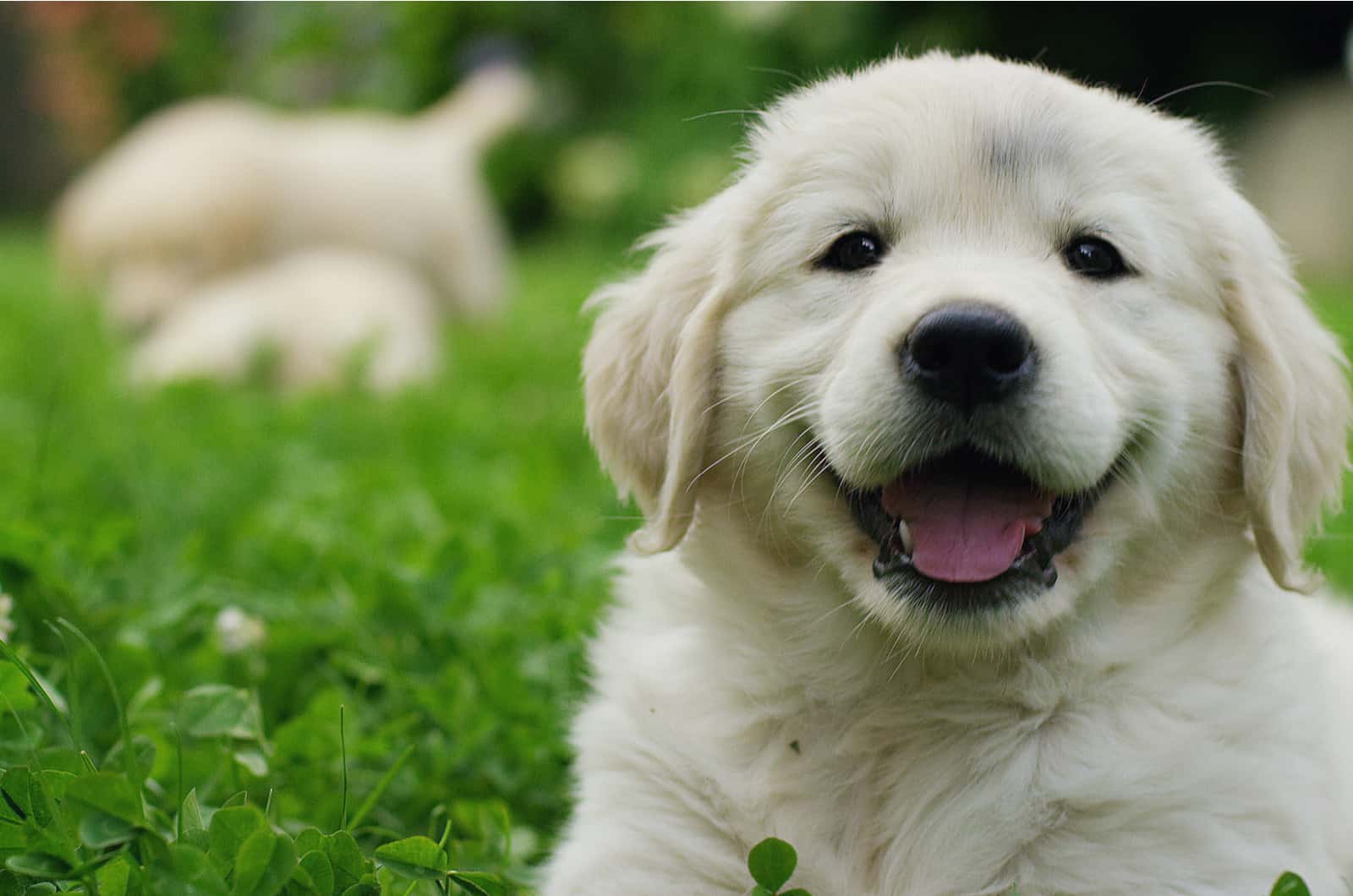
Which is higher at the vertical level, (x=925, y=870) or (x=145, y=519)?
(x=925, y=870)

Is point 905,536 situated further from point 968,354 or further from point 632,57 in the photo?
point 632,57

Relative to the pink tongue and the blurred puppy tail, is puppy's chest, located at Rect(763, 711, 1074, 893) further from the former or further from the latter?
the blurred puppy tail

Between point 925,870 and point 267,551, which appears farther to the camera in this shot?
point 267,551

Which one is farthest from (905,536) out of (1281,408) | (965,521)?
(1281,408)

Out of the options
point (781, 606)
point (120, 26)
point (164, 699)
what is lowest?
point (120, 26)

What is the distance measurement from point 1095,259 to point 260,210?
7.85m

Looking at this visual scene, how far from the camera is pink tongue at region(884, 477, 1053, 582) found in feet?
8.35

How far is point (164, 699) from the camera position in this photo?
9.88 ft

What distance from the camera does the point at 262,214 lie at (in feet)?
31.7

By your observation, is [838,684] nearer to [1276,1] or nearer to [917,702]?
[917,702]

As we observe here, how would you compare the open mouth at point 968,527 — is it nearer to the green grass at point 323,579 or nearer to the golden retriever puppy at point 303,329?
the green grass at point 323,579

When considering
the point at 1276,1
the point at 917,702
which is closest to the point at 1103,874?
the point at 917,702

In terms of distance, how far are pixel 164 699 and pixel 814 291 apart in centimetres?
154

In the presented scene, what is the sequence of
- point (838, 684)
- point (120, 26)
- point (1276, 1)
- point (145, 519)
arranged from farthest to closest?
point (120, 26) → point (1276, 1) → point (145, 519) → point (838, 684)
